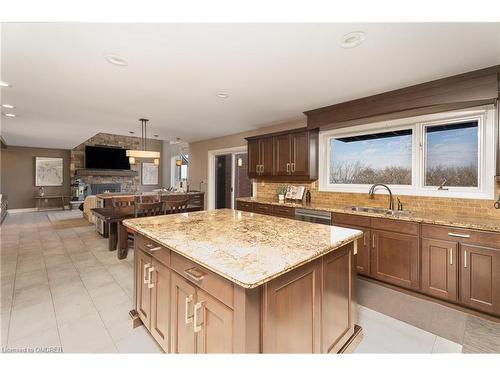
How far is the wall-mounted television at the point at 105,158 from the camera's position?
31.2 feet

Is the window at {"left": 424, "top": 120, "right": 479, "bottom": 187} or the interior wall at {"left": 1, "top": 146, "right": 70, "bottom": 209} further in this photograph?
the interior wall at {"left": 1, "top": 146, "right": 70, "bottom": 209}

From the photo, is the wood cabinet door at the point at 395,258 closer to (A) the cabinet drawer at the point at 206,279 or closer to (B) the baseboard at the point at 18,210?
(A) the cabinet drawer at the point at 206,279

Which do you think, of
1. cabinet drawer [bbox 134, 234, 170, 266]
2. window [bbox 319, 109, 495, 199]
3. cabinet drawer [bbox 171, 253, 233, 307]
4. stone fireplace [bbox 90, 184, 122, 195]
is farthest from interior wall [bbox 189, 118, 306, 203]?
stone fireplace [bbox 90, 184, 122, 195]

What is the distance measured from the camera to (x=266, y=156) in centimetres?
450

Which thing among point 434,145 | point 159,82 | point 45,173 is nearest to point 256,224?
point 159,82

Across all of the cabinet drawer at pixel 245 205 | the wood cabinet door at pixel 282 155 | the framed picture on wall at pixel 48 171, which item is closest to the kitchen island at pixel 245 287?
the wood cabinet door at pixel 282 155

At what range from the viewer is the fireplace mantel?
30.7ft

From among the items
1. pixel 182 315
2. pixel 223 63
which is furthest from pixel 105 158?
pixel 182 315

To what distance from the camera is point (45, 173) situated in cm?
891

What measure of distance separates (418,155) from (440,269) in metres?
1.47

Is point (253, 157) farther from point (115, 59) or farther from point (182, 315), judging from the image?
point (182, 315)

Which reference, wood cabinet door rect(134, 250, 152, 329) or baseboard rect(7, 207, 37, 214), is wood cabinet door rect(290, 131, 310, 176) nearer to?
wood cabinet door rect(134, 250, 152, 329)

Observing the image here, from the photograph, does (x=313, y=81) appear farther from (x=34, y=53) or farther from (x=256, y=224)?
(x=34, y=53)

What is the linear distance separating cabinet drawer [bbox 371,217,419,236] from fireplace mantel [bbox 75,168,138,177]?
10.4m
